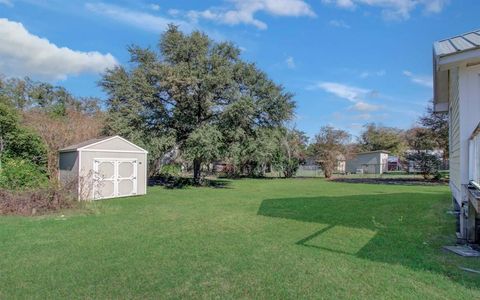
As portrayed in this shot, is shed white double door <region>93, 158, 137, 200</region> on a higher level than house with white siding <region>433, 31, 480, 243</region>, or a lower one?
lower

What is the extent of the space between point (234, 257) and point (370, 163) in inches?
1569

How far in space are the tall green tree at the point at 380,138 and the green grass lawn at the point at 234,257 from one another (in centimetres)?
4455

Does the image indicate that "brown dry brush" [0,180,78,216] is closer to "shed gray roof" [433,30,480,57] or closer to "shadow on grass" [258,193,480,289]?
"shadow on grass" [258,193,480,289]

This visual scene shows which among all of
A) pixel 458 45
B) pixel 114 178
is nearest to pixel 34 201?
pixel 114 178

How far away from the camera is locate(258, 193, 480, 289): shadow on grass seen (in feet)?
14.8

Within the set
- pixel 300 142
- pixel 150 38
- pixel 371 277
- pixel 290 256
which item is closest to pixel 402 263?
pixel 371 277

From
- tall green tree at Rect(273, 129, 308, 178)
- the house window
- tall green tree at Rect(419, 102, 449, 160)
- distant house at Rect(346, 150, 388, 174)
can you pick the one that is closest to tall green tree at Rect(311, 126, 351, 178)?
tall green tree at Rect(273, 129, 308, 178)

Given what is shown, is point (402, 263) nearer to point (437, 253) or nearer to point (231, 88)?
point (437, 253)

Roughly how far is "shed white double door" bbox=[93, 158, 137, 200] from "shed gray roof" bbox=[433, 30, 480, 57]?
1165 centimetres

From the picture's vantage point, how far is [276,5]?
11.2m

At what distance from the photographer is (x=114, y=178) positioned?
13734 millimetres

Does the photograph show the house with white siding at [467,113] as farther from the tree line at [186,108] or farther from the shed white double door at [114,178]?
the tree line at [186,108]

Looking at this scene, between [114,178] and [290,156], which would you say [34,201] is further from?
[290,156]

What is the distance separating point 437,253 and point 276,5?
9.10 metres
